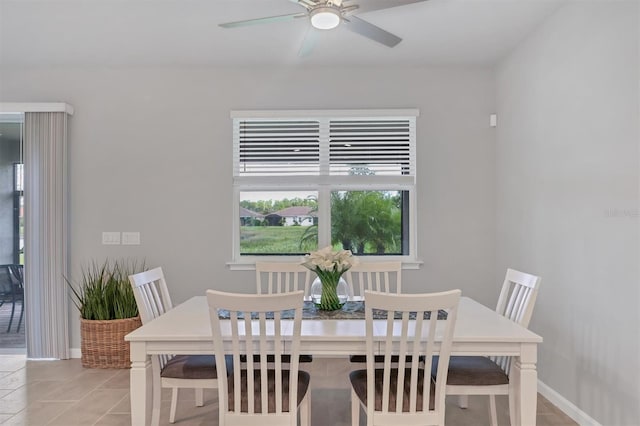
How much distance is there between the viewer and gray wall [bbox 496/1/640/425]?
2117 mm

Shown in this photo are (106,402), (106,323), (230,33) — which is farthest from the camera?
(106,323)

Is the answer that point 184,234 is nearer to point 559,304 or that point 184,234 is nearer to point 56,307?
point 56,307

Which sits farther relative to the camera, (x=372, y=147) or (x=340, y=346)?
(x=372, y=147)

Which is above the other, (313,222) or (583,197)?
(583,197)

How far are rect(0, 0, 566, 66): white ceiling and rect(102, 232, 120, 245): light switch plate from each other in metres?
1.49

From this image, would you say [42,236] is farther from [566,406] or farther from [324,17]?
[566,406]

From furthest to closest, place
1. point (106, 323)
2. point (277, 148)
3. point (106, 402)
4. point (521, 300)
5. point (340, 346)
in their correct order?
point (277, 148) → point (106, 323) → point (106, 402) → point (521, 300) → point (340, 346)

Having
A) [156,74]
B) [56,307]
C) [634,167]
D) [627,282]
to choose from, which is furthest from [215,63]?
[627,282]

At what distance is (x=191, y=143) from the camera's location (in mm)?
3744

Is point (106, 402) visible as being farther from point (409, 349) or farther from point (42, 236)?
point (409, 349)

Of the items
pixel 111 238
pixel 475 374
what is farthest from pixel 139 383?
pixel 111 238

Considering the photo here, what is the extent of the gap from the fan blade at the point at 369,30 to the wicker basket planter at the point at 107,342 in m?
2.77

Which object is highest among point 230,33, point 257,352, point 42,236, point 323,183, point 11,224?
point 230,33

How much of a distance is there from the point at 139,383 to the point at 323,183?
2322 millimetres
